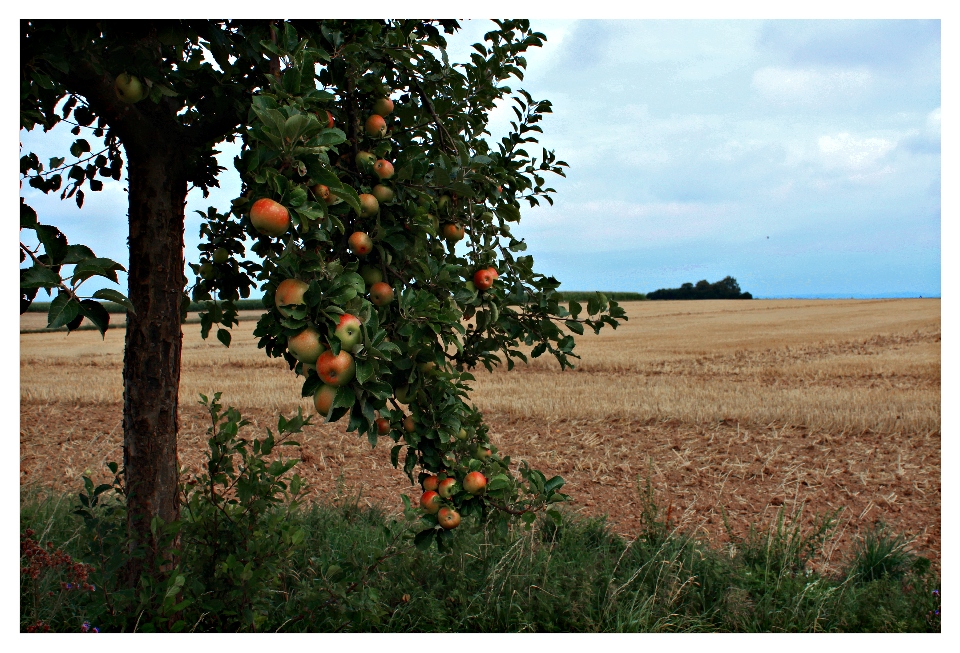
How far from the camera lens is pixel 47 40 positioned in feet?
6.55

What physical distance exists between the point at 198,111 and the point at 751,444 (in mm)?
6255

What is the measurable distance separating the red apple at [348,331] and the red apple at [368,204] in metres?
0.56

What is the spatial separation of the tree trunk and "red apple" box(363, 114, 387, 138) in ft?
3.48

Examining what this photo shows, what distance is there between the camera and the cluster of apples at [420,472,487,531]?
2.15 meters

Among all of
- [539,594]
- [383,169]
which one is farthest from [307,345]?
[539,594]

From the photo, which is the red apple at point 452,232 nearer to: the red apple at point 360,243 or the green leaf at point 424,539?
the red apple at point 360,243

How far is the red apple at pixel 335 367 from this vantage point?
1.41 meters

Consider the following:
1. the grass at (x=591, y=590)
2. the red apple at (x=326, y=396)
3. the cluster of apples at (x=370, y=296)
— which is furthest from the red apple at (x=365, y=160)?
the grass at (x=591, y=590)

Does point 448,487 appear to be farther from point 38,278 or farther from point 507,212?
point 38,278

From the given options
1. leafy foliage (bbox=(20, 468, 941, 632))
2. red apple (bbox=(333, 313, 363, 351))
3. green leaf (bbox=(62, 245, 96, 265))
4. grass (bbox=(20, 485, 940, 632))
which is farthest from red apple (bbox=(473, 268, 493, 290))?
green leaf (bbox=(62, 245, 96, 265))

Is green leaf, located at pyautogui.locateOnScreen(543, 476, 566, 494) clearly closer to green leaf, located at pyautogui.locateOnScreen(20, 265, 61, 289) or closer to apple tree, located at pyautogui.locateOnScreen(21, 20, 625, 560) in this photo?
apple tree, located at pyautogui.locateOnScreen(21, 20, 625, 560)

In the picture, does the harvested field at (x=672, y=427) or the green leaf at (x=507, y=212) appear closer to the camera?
the green leaf at (x=507, y=212)

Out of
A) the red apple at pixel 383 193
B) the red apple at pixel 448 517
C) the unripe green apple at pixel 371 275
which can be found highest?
the red apple at pixel 383 193

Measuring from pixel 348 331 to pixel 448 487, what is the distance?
0.95 meters
